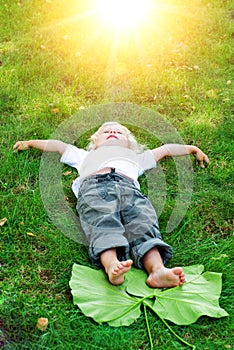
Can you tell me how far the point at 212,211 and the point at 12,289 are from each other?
1.42 m

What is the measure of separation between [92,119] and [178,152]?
0.83 metres

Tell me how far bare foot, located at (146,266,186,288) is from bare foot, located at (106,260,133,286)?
171 mm

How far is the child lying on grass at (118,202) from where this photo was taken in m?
2.64

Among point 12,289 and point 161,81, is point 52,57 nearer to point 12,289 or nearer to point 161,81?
point 161,81

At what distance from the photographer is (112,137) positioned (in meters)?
3.53

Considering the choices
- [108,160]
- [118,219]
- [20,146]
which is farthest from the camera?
[20,146]

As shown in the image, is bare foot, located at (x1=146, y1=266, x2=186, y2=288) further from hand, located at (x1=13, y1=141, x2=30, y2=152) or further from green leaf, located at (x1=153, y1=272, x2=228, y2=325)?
hand, located at (x1=13, y1=141, x2=30, y2=152)

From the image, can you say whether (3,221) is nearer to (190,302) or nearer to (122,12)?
(190,302)

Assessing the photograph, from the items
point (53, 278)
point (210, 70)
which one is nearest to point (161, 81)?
point (210, 70)

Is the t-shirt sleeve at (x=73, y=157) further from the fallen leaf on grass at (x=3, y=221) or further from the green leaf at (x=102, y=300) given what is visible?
the green leaf at (x=102, y=300)

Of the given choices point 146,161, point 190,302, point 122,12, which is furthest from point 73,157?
point 122,12

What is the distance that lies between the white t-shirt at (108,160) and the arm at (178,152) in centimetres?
8

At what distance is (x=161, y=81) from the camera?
4625 mm

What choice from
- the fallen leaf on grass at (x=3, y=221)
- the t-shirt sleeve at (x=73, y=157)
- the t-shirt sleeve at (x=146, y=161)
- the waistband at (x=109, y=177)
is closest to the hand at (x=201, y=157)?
the t-shirt sleeve at (x=146, y=161)
